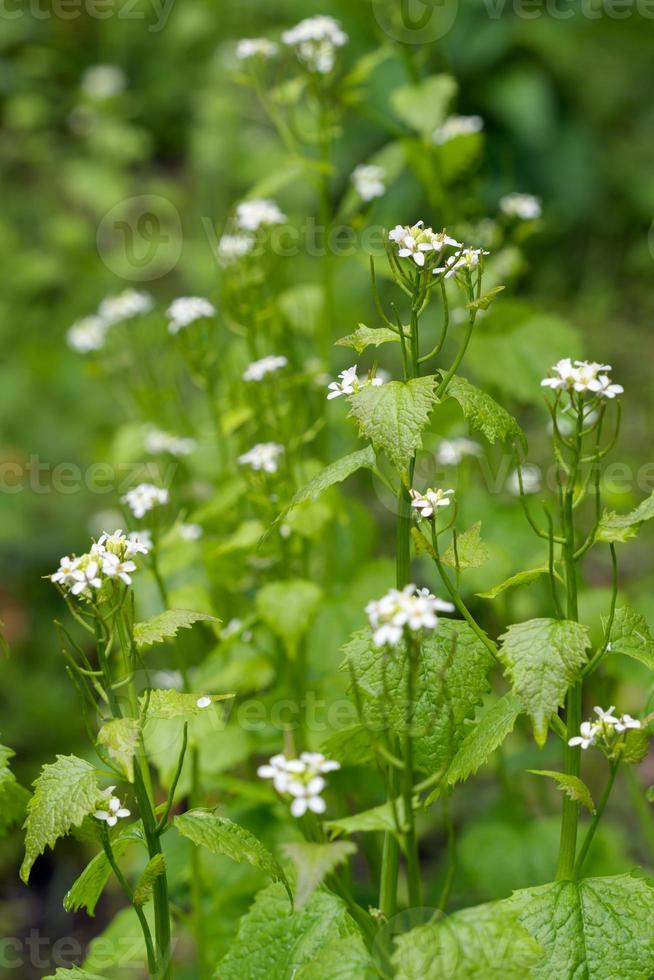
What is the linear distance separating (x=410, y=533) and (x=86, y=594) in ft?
1.50

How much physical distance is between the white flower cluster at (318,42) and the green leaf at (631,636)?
1.43m

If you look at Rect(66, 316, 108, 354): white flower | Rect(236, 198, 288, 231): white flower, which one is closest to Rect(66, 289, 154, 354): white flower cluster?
Rect(66, 316, 108, 354): white flower

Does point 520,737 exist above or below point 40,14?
below

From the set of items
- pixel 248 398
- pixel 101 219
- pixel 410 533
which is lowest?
pixel 101 219

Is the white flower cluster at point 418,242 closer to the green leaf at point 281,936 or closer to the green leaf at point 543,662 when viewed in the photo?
the green leaf at point 543,662

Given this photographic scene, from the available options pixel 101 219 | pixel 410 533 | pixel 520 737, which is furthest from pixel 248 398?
pixel 101 219

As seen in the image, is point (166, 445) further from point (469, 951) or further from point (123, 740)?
point (469, 951)

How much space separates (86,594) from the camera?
1.31 meters

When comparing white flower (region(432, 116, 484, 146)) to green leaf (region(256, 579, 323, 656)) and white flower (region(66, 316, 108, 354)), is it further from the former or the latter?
green leaf (region(256, 579, 323, 656))

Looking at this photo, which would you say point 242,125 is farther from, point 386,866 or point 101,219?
point 386,866

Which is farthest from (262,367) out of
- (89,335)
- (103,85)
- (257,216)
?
(103,85)

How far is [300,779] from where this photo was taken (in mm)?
1167

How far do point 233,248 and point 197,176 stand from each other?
12.9 feet

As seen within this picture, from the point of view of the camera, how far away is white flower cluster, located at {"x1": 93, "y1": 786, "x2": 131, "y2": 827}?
133 cm
